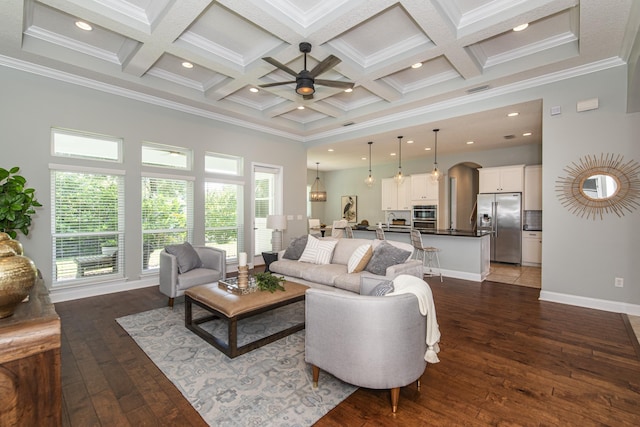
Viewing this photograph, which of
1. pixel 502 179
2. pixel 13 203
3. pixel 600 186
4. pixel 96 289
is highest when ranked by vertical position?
pixel 502 179

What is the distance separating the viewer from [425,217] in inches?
343

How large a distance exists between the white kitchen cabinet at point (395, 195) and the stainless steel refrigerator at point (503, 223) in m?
2.13

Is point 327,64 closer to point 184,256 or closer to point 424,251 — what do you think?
point 184,256

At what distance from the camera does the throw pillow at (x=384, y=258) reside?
3.68 meters

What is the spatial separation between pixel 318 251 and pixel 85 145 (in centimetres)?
386

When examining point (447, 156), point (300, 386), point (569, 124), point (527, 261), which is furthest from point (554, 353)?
point (447, 156)

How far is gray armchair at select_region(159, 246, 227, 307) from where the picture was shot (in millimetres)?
3832

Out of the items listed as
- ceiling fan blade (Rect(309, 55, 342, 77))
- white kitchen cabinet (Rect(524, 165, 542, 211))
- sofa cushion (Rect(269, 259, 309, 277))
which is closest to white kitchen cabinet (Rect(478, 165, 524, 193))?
white kitchen cabinet (Rect(524, 165, 542, 211))

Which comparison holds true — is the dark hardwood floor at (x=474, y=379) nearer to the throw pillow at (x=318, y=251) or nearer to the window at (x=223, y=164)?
the throw pillow at (x=318, y=251)

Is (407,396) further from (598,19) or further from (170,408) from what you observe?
(598,19)

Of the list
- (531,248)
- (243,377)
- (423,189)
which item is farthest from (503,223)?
(243,377)

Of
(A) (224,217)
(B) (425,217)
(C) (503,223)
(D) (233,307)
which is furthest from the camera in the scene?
(B) (425,217)

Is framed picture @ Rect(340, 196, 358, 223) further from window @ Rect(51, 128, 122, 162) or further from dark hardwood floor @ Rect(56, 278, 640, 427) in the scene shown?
window @ Rect(51, 128, 122, 162)

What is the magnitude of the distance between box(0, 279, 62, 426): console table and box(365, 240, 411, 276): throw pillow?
3178 mm
